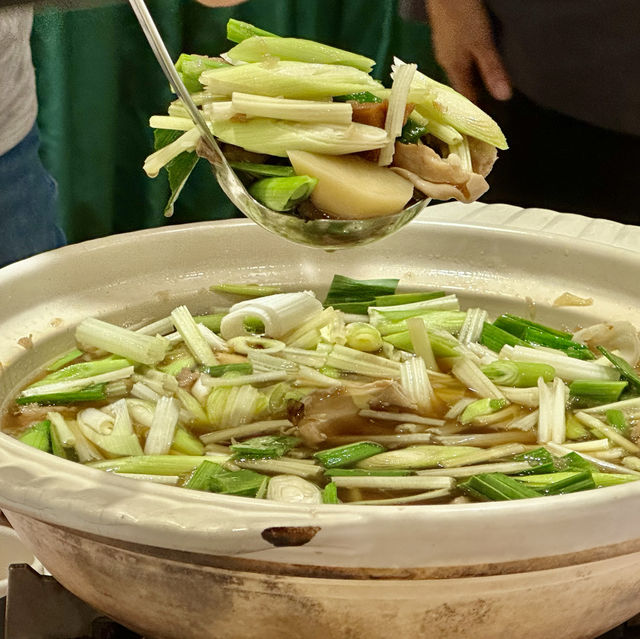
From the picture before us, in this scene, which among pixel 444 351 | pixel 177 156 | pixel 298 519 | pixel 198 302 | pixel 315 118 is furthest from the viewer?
pixel 198 302

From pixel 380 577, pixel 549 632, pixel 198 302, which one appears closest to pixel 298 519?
pixel 380 577

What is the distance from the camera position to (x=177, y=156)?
1.52m

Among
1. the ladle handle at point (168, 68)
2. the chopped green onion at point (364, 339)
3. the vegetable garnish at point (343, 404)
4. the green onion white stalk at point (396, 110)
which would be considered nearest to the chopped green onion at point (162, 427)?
the vegetable garnish at point (343, 404)

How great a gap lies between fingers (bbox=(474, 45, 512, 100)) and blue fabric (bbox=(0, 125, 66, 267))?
5.73 ft

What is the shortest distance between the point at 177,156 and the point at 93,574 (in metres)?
0.74

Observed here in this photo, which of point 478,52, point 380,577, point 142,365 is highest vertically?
point 478,52

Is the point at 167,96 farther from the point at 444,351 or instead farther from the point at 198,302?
the point at 444,351

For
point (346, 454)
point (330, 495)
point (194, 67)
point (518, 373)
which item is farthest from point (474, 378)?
point (194, 67)

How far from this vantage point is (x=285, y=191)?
1.24m

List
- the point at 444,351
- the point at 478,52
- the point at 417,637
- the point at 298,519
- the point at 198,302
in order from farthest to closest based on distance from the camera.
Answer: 1. the point at 478,52
2. the point at 198,302
3. the point at 444,351
4. the point at 417,637
5. the point at 298,519

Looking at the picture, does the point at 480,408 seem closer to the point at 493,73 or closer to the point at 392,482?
the point at 392,482

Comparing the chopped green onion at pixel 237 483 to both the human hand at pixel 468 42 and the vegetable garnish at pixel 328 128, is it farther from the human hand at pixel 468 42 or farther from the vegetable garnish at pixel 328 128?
the human hand at pixel 468 42

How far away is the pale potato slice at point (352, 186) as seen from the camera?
4.16 feet

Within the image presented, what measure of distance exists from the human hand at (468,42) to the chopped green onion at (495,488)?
2451 mm
